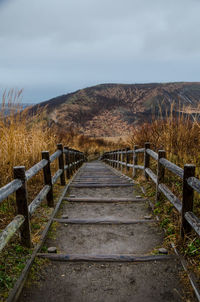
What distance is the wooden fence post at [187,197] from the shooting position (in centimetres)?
240

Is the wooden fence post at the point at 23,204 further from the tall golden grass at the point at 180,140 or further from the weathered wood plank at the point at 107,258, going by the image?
the tall golden grass at the point at 180,140

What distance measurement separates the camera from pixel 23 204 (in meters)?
2.42

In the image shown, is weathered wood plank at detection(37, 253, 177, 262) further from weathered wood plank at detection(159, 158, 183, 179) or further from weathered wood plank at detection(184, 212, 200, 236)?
weathered wood plank at detection(159, 158, 183, 179)

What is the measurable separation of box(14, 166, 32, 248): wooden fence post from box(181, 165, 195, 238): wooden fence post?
65.3 inches

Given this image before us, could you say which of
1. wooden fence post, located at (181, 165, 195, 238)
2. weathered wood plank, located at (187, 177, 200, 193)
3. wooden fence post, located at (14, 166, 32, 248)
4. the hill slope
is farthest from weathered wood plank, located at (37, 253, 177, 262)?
the hill slope

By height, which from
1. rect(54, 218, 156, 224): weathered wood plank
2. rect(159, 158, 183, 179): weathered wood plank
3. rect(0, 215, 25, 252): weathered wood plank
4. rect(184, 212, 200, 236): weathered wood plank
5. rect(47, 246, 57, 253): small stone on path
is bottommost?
rect(54, 218, 156, 224): weathered wood plank

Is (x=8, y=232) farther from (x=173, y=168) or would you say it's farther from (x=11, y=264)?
(x=173, y=168)

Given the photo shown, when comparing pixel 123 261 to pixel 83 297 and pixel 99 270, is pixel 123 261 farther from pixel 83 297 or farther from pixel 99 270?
pixel 83 297

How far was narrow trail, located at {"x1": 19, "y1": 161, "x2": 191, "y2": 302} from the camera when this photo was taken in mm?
1927

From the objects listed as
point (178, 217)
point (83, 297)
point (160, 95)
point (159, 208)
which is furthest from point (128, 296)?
point (160, 95)

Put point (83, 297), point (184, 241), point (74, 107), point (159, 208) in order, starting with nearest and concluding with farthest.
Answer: point (83, 297) < point (184, 241) < point (159, 208) < point (74, 107)

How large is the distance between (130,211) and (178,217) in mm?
952

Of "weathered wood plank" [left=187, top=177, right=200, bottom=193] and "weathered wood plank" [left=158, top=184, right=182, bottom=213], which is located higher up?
"weathered wood plank" [left=187, top=177, right=200, bottom=193]

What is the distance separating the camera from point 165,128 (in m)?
5.52
